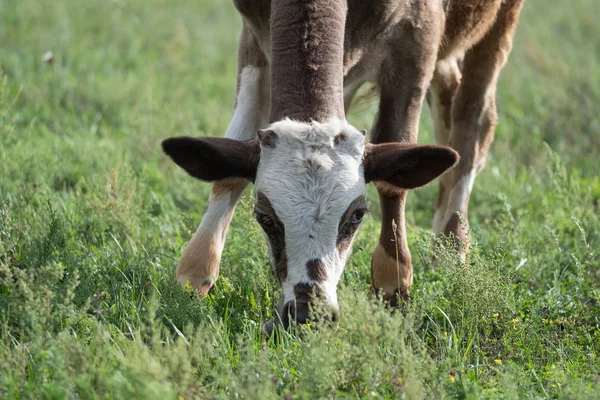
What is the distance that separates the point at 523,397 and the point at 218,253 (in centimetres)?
229

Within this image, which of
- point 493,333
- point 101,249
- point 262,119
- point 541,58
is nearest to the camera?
point 493,333

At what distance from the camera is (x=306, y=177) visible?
4.71 metres

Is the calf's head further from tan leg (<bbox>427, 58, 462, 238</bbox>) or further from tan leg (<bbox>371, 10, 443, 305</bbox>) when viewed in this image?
tan leg (<bbox>427, 58, 462, 238</bbox>)

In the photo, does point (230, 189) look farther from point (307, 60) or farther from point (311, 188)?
point (311, 188)

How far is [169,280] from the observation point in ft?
17.4

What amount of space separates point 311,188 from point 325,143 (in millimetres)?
269

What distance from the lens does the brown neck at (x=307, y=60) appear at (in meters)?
5.02

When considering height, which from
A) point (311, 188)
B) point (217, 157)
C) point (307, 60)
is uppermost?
point (307, 60)

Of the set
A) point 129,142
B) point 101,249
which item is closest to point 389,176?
point 101,249

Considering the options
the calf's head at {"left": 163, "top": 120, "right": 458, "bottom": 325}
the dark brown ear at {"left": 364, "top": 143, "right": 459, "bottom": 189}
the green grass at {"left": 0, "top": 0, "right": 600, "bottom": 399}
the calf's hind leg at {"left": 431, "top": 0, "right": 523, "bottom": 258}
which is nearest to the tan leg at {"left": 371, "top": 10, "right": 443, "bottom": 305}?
the green grass at {"left": 0, "top": 0, "right": 600, "bottom": 399}

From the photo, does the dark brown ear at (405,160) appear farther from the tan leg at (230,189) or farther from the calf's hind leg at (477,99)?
the calf's hind leg at (477,99)

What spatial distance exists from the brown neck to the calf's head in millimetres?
162

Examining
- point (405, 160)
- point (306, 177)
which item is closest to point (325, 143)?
point (306, 177)

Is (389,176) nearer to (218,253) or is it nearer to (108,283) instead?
(218,253)
